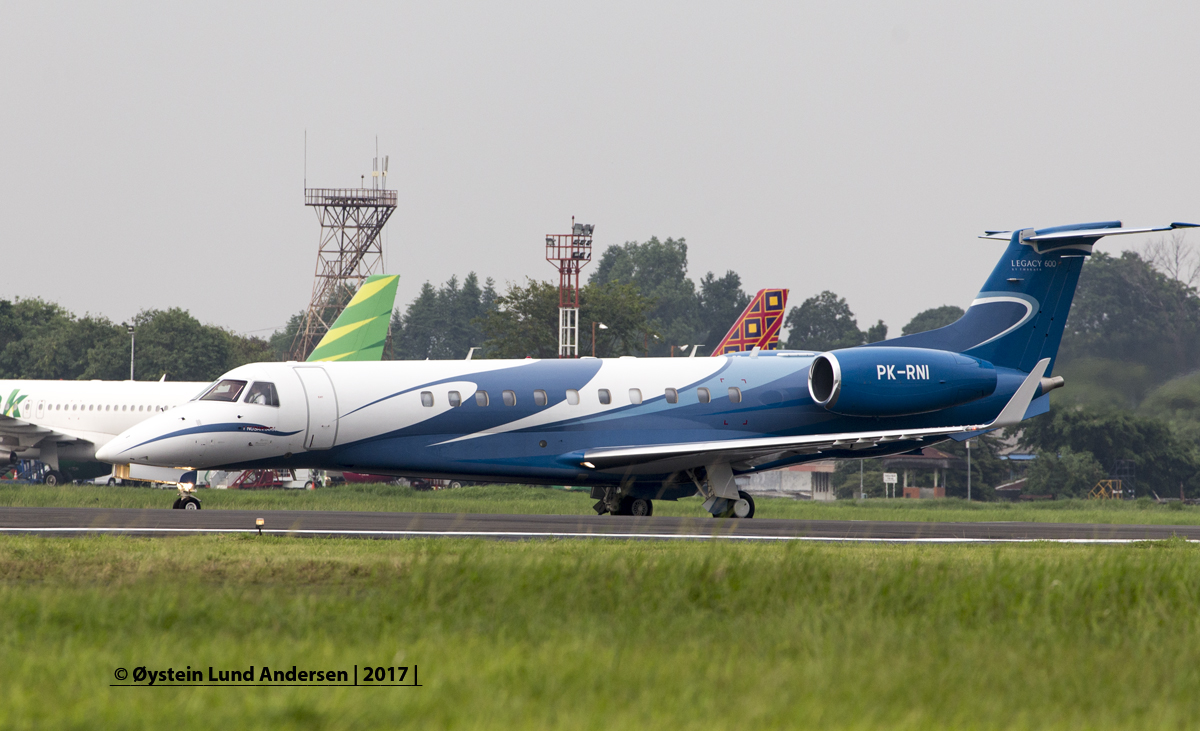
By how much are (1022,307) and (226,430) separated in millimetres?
18159

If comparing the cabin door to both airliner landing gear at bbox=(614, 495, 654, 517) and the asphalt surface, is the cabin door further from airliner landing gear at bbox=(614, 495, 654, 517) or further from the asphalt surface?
airliner landing gear at bbox=(614, 495, 654, 517)

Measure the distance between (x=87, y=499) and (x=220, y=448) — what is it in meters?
10.0

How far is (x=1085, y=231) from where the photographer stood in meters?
29.5

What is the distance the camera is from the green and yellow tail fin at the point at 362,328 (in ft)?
145

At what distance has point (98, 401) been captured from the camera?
1847 inches

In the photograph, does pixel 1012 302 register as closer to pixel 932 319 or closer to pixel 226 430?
pixel 226 430

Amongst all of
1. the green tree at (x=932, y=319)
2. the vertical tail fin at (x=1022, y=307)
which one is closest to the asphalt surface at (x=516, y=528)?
the vertical tail fin at (x=1022, y=307)

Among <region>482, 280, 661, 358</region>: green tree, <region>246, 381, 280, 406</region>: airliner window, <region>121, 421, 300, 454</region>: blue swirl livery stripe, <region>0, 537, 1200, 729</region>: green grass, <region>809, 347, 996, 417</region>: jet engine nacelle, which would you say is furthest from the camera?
<region>482, 280, 661, 358</region>: green tree

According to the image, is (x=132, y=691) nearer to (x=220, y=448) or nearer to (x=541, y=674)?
(x=541, y=674)

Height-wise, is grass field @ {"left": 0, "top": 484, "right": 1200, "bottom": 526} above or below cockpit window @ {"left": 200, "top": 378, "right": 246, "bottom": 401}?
below

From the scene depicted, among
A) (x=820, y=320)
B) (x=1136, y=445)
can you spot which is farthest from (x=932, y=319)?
(x=1136, y=445)

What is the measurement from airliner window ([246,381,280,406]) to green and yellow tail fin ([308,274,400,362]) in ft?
62.1

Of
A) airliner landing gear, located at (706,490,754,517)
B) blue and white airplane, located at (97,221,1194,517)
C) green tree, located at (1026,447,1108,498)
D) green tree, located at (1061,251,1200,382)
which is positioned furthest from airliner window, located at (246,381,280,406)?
green tree, located at (1026,447,1108,498)

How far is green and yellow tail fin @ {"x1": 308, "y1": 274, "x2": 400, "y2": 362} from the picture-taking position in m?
44.3
